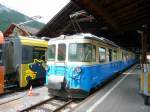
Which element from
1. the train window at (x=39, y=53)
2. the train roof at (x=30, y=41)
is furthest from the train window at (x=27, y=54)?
the train window at (x=39, y=53)

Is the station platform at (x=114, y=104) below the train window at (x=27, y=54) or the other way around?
below

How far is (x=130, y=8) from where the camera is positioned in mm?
9547

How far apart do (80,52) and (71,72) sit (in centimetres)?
90

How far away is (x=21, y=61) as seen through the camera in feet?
41.0

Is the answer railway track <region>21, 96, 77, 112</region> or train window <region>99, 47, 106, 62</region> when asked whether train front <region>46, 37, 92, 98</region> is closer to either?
railway track <region>21, 96, 77, 112</region>

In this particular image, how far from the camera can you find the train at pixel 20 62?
41.0ft

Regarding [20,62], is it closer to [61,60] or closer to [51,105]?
[61,60]

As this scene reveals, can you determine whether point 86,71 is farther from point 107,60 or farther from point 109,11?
point 107,60

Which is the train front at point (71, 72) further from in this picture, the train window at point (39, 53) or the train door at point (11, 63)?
the train window at point (39, 53)

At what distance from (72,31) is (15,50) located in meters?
9.03

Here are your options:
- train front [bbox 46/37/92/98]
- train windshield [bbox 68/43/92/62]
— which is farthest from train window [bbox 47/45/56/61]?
train windshield [bbox 68/43/92/62]

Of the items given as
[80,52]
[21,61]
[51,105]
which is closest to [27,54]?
[21,61]

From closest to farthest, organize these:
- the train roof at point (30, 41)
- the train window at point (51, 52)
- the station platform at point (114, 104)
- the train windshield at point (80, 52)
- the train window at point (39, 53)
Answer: the station platform at point (114, 104)
the train windshield at point (80, 52)
the train window at point (51, 52)
the train roof at point (30, 41)
the train window at point (39, 53)

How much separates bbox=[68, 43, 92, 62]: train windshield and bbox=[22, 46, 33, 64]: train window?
11.7 feet
